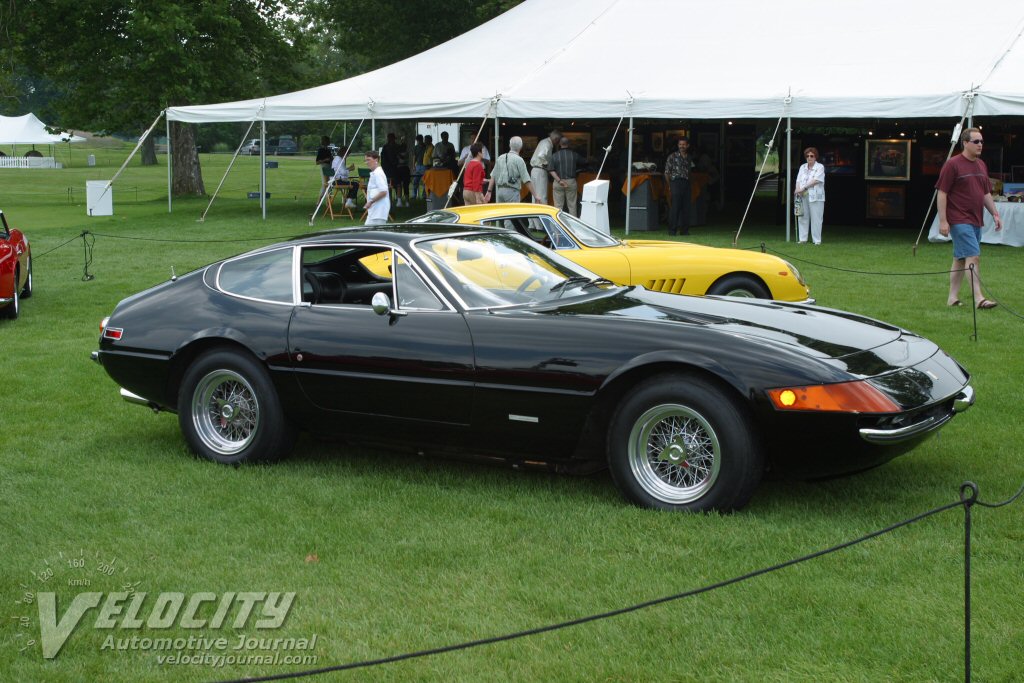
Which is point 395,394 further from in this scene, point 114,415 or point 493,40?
point 493,40

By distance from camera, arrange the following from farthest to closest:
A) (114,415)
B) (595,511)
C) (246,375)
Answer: (114,415) < (246,375) < (595,511)

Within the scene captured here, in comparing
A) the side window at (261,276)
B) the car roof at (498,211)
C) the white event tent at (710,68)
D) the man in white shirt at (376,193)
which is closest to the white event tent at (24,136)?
the white event tent at (710,68)

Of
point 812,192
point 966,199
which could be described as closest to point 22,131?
point 812,192

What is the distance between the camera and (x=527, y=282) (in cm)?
664

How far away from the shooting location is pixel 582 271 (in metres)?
7.18

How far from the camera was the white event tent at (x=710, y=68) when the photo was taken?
63.1 ft

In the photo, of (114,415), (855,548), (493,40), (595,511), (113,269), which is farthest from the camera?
(493,40)

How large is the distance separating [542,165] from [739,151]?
1202 centimetres

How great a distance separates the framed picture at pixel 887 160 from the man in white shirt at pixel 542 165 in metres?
6.49

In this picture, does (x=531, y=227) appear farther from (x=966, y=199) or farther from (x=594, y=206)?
(x=594, y=206)

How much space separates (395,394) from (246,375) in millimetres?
975

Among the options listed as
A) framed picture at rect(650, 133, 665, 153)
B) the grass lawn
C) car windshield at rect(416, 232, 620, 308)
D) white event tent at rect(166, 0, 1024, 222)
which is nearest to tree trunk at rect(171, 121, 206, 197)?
white event tent at rect(166, 0, 1024, 222)

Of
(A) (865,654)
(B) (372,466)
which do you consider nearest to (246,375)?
(B) (372,466)

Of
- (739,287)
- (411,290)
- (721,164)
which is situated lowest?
(739,287)
